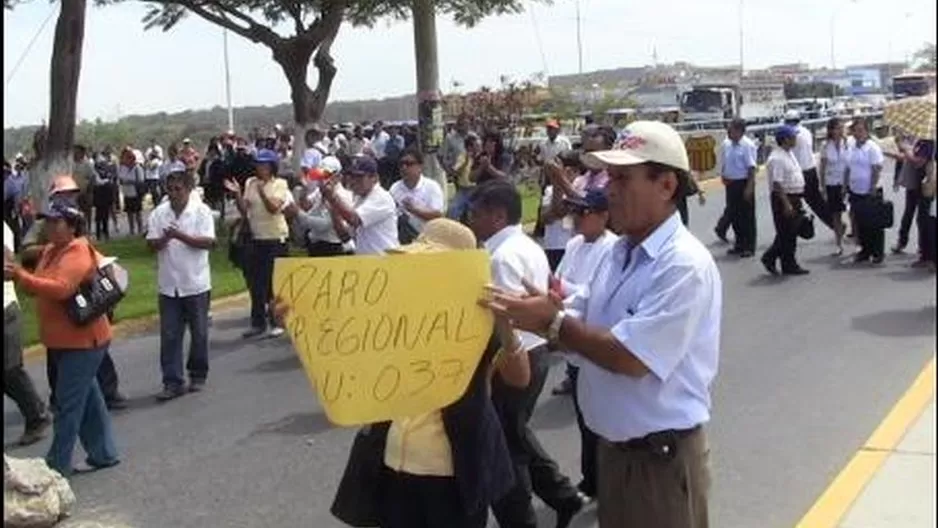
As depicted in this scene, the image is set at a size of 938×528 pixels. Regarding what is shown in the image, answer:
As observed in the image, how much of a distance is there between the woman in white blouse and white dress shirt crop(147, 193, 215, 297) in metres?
7.78

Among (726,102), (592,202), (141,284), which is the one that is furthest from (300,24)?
(726,102)

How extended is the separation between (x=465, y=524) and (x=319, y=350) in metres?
0.92

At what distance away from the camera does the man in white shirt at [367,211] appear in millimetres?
8828

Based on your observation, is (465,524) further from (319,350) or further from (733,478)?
(733,478)

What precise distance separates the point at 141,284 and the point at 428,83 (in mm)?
4440

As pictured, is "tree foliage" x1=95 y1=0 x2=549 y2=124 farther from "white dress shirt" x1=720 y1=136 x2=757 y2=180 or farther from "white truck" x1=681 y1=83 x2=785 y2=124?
"white truck" x1=681 y1=83 x2=785 y2=124

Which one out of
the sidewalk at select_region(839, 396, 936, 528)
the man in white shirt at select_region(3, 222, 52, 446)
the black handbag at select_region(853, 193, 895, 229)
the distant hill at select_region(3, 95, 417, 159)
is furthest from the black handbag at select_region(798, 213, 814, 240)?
the distant hill at select_region(3, 95, 417, 159)

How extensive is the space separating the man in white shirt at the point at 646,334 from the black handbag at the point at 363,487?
2.83ft

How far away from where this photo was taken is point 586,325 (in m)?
2.90

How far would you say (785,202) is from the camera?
12.2 meters

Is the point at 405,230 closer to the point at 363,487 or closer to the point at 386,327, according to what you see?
the point at 363,487

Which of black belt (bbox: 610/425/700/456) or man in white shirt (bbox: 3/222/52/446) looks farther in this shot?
man in white shirt (bbox: 3/222/52/446)

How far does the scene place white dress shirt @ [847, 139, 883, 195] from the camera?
13.0m

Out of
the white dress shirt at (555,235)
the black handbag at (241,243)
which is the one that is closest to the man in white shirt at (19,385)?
the black handbag at (241,243)
